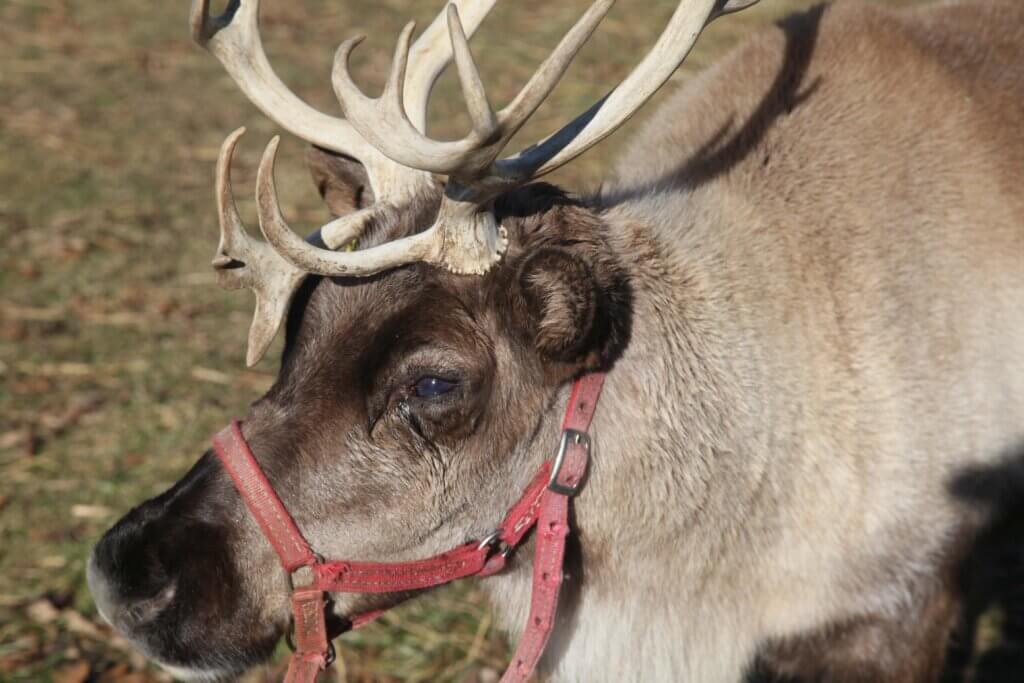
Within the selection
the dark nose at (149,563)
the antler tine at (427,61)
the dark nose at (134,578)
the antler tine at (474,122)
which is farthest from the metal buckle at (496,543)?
the antler tine at (427,61)

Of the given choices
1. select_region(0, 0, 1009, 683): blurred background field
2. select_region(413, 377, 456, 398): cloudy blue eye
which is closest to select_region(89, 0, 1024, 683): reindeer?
select_region(413, 377, 456, 398): cloudy blue eye

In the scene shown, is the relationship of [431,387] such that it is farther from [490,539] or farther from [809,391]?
[809,391]

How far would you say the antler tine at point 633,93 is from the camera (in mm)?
2814

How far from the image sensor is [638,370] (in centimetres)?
295

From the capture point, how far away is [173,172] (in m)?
8.10

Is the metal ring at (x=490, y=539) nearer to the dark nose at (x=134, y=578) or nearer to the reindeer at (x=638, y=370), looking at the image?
the reindeer at (x=638, y=370)

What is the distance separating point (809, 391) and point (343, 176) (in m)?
1.45

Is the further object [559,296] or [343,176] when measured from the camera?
[343,176]

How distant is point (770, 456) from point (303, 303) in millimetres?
1319

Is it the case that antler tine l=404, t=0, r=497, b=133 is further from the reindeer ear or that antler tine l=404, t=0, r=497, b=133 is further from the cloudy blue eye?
the cloudy blue eye

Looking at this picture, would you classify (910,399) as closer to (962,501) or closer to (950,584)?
(962,501)

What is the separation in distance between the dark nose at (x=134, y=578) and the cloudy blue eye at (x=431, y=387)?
2.43ft

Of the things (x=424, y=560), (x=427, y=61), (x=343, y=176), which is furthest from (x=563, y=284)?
(x=427, y=61)

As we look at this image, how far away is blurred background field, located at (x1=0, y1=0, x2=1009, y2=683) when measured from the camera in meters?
4.42
